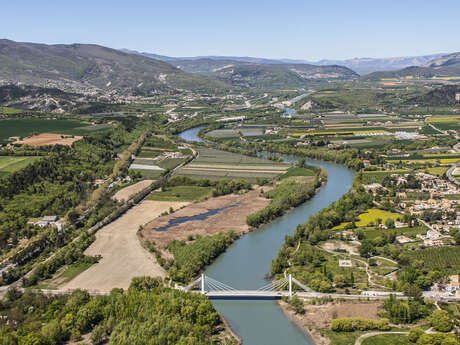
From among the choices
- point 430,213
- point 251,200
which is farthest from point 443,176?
point 251,200

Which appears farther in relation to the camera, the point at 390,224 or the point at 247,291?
the point at 390,224

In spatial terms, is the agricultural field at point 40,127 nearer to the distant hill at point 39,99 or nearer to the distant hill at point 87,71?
the distant hill at point 39,99

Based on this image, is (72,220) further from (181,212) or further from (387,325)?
(387,325)

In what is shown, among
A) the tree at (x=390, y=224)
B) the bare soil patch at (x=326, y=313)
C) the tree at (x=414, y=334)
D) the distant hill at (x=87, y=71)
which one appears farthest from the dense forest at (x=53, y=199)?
the distant hill at (x=87, y=71)

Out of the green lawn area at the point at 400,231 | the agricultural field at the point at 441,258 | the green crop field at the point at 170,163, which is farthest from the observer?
the green crop field at the point at 170,163

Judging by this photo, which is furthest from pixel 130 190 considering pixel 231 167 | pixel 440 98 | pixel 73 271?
pixel 440 98

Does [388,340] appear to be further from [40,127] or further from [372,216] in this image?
[40,127]

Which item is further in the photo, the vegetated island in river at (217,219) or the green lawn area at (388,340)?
the vegetated island in river at (217,219)
